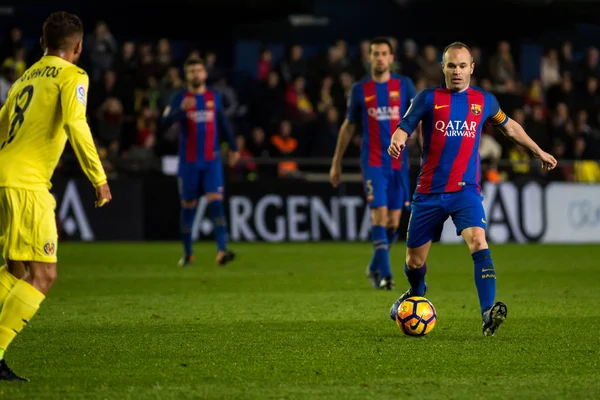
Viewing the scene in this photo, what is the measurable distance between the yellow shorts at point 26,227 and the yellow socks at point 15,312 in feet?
0.57

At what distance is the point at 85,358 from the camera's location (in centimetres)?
612

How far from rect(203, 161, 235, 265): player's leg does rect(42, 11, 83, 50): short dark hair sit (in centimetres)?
759

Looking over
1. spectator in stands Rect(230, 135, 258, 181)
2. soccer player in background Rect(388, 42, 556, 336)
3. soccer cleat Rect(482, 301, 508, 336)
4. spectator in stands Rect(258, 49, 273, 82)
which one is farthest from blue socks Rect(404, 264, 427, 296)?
spectator in stands Rect(258, 49, 273, 82)

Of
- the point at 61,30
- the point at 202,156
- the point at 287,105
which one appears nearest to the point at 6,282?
the point at 61,30

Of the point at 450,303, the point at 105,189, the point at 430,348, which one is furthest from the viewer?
the point at 450,303

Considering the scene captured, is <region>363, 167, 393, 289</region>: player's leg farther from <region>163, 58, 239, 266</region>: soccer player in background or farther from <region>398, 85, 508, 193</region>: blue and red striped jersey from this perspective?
<region>163, 58, 239, 266</region>: soccer player in background

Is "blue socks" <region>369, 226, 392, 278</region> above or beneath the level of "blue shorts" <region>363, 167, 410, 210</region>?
beneath

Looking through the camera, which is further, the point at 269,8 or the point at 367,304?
the point at 269,8

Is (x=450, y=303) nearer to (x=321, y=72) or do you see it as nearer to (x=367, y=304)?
(x=367, y=304)

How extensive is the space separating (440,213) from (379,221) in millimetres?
3132

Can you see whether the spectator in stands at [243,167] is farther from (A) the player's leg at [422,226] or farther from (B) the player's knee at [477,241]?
(B) the player's knee at [477,241]

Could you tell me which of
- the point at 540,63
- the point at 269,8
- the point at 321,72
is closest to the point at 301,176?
the point at 321,72

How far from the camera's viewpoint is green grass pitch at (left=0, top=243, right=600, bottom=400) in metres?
5.25

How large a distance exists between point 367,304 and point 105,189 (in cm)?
399
